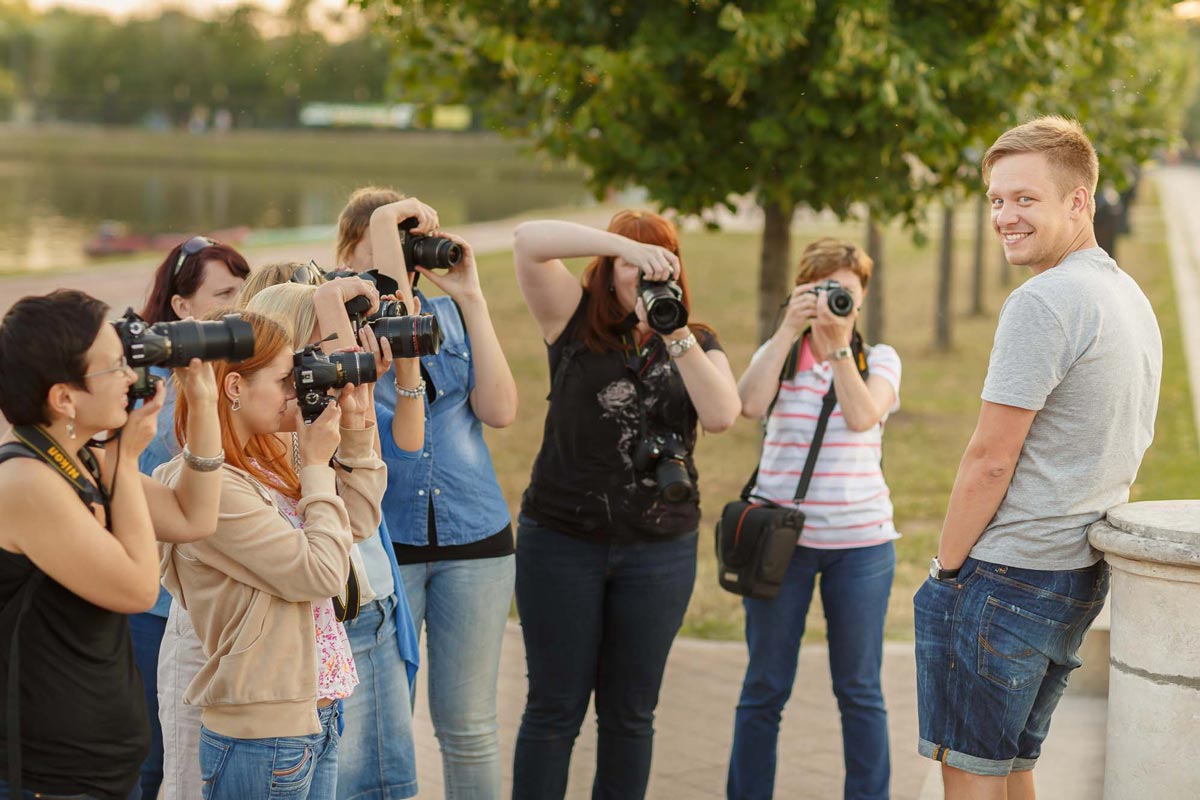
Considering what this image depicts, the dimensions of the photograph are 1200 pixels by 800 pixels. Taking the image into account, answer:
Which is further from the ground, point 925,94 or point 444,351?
point 925,94

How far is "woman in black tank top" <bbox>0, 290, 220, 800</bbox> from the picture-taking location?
2336mm

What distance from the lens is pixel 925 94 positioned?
22.2 ft

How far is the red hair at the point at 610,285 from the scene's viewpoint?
3.84 m

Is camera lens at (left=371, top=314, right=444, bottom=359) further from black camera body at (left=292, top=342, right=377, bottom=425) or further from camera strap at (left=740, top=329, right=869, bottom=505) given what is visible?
camera strap at (left=740, top=329, right=869, bottom=505)

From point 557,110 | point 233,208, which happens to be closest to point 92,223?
point 233,208

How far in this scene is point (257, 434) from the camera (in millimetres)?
2914

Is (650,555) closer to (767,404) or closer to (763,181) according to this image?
(767,404)

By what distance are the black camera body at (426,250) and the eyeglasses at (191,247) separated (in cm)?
61

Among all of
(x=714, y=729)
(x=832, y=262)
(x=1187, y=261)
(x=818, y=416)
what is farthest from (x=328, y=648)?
(x=1187, y=261)

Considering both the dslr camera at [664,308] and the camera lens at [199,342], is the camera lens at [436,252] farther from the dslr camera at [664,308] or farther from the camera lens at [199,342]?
the camera lens at [199,342]

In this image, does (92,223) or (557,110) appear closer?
(557,110)

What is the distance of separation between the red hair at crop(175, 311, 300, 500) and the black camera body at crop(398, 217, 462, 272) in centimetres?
82

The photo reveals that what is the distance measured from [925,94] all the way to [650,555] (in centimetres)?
384

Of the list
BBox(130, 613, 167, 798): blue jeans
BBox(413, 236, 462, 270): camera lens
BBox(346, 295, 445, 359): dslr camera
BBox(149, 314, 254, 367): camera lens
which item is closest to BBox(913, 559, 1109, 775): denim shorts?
BBox(346, 295, 445, 359): dslr camera
